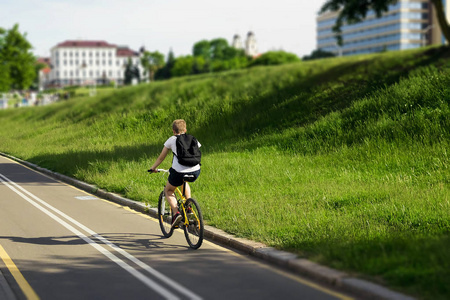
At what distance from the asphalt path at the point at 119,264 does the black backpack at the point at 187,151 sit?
1.28 metres

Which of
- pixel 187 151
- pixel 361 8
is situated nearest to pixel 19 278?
pixel 187 151

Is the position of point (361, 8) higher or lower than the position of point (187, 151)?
higher

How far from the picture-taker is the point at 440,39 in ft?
441

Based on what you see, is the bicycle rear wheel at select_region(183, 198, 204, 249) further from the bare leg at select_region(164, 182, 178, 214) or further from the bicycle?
the bare leg at select_region(164, 182, 178, 214)

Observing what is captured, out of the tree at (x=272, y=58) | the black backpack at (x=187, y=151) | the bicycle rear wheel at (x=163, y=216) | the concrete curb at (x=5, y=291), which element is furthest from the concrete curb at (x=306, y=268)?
the tree at (x=272, y=58)

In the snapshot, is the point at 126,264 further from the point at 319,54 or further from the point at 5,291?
the point at 319,54

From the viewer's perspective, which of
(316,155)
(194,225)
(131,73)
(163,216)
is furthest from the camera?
(131,73)

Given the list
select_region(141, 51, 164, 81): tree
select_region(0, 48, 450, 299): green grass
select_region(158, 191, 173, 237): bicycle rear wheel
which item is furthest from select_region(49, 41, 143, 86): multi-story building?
select_region(158, 191, 173, 237): bicycle rear wheel

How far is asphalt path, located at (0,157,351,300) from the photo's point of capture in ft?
19.4

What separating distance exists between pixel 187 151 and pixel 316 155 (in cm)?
920

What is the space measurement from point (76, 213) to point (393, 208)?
20.6ft

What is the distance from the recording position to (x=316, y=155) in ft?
54.5

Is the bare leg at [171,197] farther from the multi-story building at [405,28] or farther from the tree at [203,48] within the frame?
the tree at [203,48]

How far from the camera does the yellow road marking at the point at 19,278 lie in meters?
5.94
